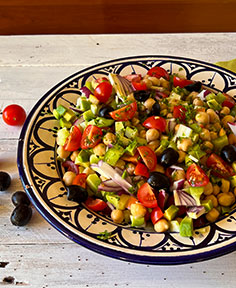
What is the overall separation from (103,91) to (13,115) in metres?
0.77

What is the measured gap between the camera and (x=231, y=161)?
225 centimetres

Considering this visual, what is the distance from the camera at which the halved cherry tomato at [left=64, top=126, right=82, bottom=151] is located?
242 centimetres

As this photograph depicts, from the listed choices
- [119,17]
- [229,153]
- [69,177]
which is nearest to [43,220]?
[69,177]

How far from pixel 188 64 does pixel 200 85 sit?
31 cm

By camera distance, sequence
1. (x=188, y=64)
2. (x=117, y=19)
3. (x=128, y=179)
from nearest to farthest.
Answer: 1. (x=128, y=179)
2. (x=188, y=64)
3. (x=117, y=19)

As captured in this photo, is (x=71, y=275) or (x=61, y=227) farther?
(x=71, y=275)

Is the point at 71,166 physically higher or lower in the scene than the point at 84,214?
higher

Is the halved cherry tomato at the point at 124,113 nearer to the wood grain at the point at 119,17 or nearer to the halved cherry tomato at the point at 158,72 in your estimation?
the halved cherry tomato at the point at 158,72

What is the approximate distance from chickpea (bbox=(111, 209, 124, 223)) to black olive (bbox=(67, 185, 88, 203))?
181 millimetres

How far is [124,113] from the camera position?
242 centimetres

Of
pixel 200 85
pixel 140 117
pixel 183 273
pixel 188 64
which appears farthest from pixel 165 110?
pixel 183 273

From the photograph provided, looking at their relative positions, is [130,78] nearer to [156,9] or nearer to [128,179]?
[128,179]

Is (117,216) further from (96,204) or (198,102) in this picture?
(198,102)

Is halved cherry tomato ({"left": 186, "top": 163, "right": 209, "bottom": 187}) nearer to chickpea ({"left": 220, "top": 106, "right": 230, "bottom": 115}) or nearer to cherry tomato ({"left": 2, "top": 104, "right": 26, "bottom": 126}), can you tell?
chickpea ({"left": 220, "top": 106, "right": 230, "bottom": 115})
